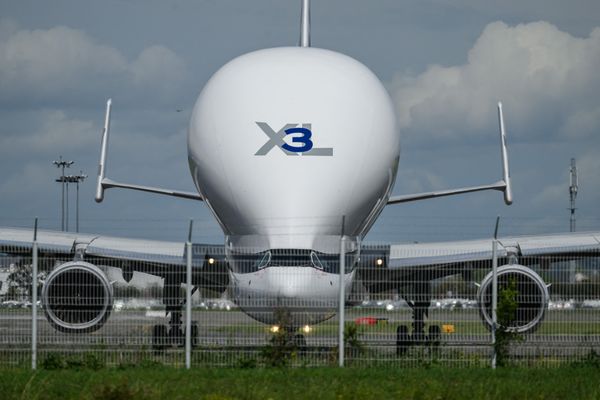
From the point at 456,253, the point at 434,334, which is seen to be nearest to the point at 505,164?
the point at 456,253

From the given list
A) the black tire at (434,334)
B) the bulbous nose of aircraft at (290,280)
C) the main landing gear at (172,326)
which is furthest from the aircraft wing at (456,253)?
the main landing gear at (172,326)

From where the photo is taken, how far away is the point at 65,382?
1162 cm

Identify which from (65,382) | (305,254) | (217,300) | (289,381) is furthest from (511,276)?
(65,382)

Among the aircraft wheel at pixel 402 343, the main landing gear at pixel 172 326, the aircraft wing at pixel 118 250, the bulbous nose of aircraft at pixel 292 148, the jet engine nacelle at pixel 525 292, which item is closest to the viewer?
the aircraft wheel at pixel 402 343

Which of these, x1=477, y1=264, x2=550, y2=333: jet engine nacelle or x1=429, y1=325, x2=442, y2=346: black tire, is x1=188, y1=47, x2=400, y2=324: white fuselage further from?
x1=477, y1=264, x2=550, y2=333: jet engine nacelle

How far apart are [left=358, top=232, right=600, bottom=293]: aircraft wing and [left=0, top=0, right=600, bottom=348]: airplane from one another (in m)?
0.03

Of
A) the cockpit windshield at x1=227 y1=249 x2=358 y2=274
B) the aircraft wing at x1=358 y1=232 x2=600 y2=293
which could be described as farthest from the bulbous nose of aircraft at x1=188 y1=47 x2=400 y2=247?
the aircraft wing at x1=358 y1=232 x2=600 y2=293

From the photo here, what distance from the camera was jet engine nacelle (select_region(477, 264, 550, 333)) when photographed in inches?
632

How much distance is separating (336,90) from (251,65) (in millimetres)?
1464

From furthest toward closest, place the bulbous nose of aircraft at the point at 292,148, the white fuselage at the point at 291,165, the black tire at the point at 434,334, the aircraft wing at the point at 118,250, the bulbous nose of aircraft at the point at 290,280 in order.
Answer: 1. the aircraft wing at the point at 118,250
2. the bulbous nose of aircraft at the point at 292,148
3. the white fuselage at the point at 291,165
4. the bulbous nose of aircraft at the point at 290,280
5. the black tire at the point at 434,334

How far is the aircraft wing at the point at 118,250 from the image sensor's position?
18.0 m

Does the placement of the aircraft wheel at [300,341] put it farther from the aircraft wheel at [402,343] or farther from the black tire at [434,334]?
the black tire at [434,334]

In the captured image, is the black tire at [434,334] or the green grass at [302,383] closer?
the green grass at [302,383]

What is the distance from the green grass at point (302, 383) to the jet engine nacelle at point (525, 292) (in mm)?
2399
